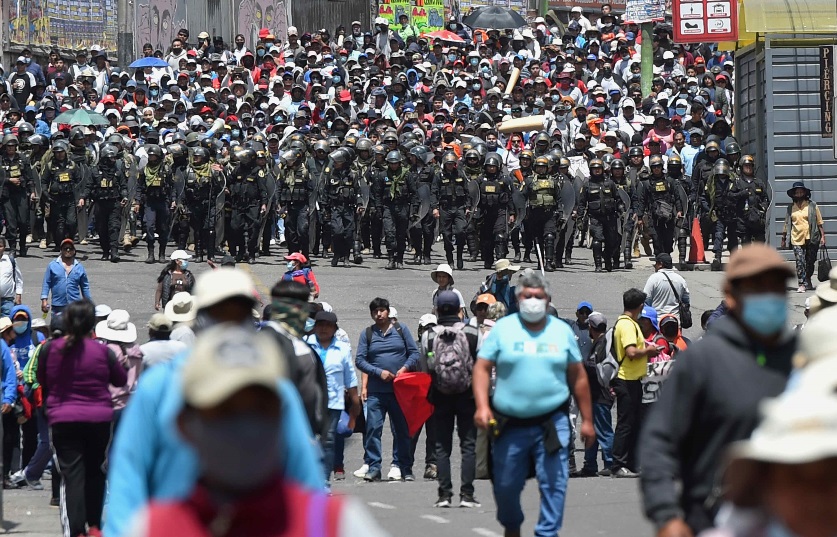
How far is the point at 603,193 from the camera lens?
75.9 ft

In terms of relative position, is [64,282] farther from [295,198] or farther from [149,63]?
[149,63]

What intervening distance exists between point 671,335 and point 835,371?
10.8 meters

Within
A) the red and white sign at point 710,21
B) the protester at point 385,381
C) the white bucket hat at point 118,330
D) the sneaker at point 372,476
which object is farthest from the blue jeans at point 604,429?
the red and white sign at point 710,21

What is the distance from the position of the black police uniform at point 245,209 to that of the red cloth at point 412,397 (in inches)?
423

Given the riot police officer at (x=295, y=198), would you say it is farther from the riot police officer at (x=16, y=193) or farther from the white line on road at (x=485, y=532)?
the white line on road at (x=485, y=532)

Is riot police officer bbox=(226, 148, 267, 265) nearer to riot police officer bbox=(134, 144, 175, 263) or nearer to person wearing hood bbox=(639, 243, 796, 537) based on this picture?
riot police officer bbox=(134, 144, 175, 263)

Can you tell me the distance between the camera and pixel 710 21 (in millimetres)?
24906

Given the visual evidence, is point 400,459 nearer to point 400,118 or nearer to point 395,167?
point 395,167

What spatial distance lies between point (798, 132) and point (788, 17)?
5.21 ft

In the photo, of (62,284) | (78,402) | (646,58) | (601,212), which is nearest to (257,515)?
(78,402)

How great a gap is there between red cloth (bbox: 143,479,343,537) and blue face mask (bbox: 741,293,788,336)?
92.4 inches

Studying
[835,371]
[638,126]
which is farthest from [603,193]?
[835,371]

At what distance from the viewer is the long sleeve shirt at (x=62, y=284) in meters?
17.8

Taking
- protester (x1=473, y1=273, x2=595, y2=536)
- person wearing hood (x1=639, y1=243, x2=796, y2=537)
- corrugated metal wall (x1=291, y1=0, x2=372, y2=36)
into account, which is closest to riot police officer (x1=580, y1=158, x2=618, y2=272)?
protester (x1=473, y1=273, x2=595, y2=536)
